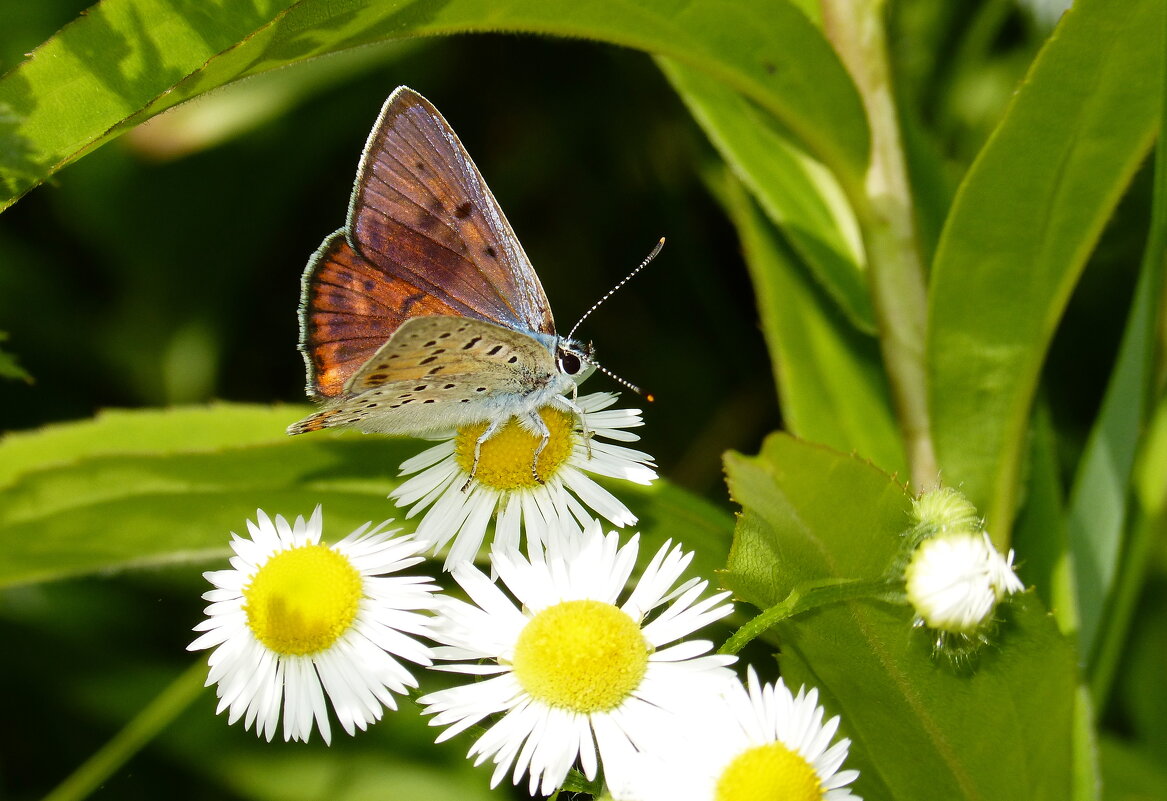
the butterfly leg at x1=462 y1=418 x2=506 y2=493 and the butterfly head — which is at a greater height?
the butterfly head

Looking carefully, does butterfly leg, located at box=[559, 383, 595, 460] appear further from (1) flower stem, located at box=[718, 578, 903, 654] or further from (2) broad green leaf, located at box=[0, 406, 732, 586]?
(1) flower stem, located at box=[718, 578, 903, 654]

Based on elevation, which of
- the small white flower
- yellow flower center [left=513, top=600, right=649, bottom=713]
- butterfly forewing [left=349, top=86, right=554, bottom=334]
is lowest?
yellow flower center [left=513, top=600, right=649, bottom=713]

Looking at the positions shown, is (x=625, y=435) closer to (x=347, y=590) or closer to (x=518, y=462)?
(x=518, y=462)

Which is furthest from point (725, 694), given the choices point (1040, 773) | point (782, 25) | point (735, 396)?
point (735, 396)

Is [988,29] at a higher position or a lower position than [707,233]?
higher

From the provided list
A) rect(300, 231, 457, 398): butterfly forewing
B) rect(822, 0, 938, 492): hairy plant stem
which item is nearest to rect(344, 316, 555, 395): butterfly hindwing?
rect(300, 231, 457, 398): butterfly forewing

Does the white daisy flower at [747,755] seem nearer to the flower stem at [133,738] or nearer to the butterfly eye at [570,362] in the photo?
the butterfly eye at [570,362]

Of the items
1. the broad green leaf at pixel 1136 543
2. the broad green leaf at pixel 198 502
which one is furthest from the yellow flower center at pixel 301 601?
the broad green leaf at pixel 1136 543

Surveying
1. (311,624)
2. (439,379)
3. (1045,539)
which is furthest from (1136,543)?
(311,624)
